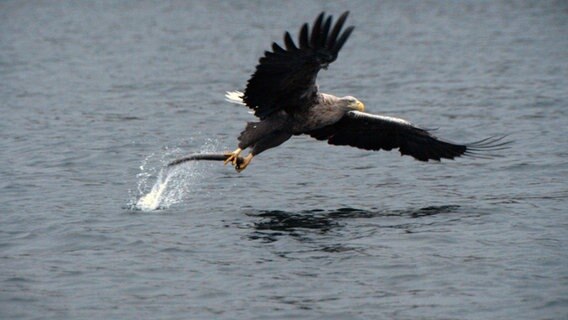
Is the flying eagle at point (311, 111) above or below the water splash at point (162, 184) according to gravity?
above

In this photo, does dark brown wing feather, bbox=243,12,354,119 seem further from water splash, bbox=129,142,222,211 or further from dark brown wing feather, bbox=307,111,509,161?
Answer: water splash, bbox=129,142,222,211

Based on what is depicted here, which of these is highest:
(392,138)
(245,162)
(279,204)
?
Result: (392,138)

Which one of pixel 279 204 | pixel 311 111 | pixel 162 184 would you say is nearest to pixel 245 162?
pixel 311 111

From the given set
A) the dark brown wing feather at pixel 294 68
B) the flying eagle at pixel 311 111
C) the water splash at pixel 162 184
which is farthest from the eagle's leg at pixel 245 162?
the water splash at pixel 162 184

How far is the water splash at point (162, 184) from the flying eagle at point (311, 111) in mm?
1189

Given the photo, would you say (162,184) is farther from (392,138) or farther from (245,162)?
(392,138)

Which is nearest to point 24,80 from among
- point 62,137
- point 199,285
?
point 62,137

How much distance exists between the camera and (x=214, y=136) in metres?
16.0

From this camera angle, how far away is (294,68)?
9.64 meters

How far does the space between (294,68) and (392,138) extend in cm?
255

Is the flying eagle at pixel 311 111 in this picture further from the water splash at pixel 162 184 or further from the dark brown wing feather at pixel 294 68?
the water splash at pixel 162 184

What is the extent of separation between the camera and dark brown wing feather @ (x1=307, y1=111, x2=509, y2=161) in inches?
458

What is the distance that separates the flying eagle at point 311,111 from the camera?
30.3 feet

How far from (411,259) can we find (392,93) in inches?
430
